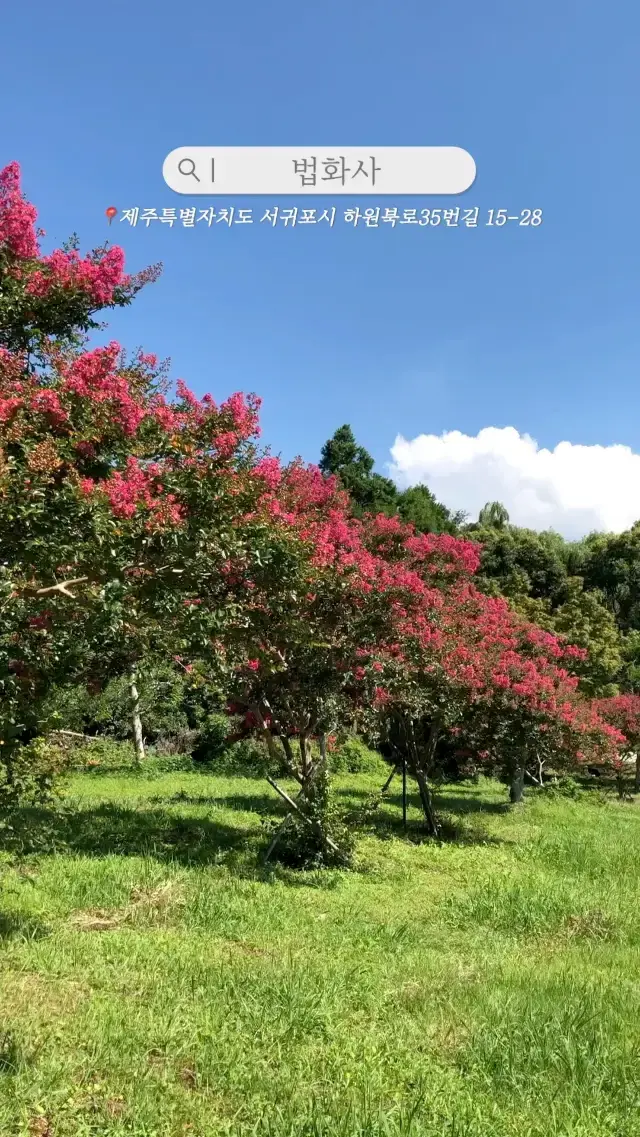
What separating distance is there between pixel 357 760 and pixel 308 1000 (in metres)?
18.8

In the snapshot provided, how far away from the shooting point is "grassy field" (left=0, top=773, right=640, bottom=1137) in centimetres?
313

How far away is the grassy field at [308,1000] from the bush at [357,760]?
1361 centimetres

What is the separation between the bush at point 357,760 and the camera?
21.7 metres

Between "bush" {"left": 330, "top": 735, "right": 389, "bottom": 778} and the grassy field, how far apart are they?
13.6m

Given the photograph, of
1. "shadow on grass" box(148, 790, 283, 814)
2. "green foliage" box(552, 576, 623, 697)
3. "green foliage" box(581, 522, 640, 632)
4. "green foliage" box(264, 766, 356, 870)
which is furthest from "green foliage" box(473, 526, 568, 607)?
"green foliage" box(264, 766, 356, 870)

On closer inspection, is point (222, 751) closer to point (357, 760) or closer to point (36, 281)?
point (357, 760)

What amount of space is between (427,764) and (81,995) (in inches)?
330

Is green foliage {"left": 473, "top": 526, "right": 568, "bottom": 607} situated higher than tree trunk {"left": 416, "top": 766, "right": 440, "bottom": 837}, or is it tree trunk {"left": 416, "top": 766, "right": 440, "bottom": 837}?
green foliage {"left": 473, "top": 526, "right": 568, "bottom": 607}

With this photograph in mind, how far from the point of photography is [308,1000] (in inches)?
163

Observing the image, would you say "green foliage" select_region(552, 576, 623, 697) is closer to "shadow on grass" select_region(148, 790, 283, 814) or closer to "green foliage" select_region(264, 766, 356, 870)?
"shadow on grass" select_region(148, 790, 283, 814)

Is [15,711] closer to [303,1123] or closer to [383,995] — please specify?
[303,1123]

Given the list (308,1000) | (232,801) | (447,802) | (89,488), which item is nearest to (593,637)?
(447,802)

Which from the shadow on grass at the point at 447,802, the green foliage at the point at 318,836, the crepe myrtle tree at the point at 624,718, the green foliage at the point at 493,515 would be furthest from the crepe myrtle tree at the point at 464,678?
the green foliage at the point at 493,515

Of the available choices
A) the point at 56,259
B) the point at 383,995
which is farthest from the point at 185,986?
the point at 56,259
